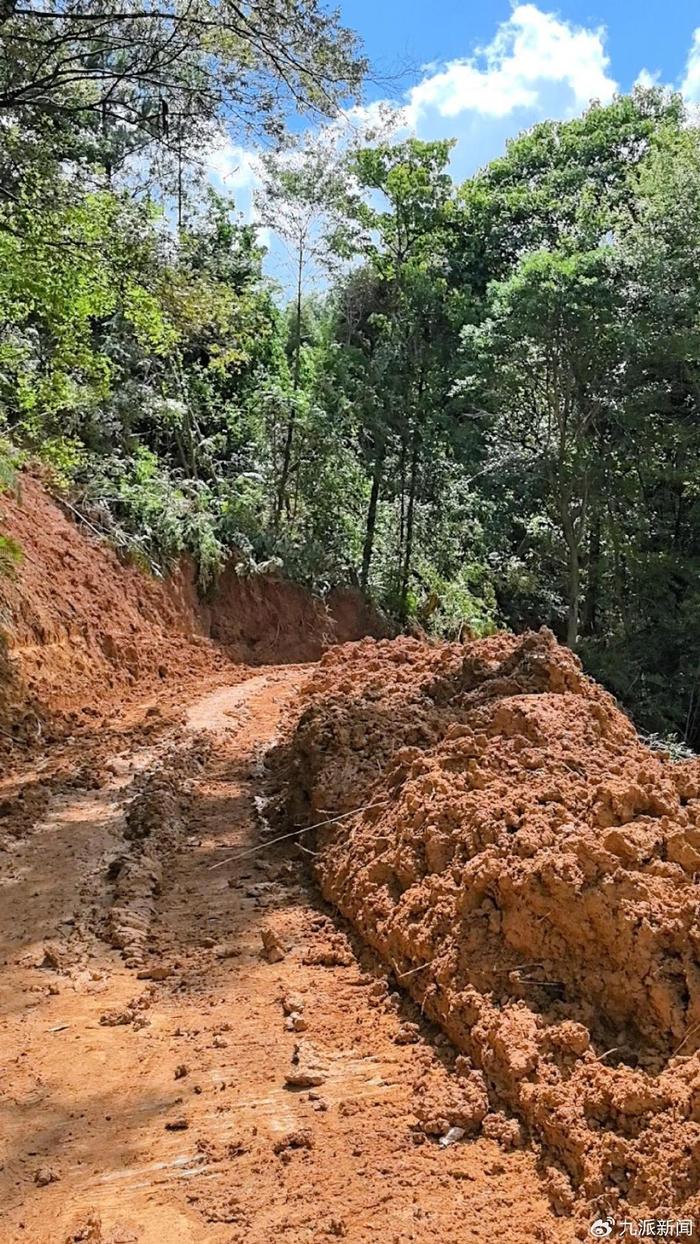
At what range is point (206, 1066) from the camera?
10.7ft

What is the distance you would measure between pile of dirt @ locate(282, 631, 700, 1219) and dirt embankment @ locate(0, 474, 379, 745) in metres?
4.24

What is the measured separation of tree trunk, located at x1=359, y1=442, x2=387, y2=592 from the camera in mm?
17578

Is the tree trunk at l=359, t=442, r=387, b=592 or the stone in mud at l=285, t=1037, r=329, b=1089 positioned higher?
the tree trunk at l=359, t=442, r=387, b=592

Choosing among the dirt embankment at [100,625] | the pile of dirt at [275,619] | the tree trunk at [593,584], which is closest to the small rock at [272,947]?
the dirt embankment at [100,625]

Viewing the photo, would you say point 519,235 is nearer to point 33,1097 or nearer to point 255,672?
point 255,672

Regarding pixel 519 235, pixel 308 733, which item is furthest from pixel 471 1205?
pixel 519 235

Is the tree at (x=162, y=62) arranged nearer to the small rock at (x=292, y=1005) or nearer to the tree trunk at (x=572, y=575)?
the small rock at (x=292, y=1005)

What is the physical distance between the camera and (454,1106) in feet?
9.61

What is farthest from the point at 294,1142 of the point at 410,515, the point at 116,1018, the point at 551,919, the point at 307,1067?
the point at 410,515

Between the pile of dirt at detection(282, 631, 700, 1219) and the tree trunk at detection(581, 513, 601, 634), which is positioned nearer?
the pile of dirt at detection(282, 631, 700, 1219)

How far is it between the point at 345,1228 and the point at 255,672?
33.1 ft

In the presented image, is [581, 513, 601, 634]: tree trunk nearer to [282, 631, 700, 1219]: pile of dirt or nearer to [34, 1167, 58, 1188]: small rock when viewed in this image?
[282, 631, 700, 1219]: pile of dirt

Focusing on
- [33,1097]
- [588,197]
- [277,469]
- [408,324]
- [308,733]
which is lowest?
[33,1097]

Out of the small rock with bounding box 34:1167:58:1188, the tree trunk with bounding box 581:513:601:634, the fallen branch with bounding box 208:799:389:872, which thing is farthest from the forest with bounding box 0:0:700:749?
the small rock with bounding box 34:1167:58:1188
